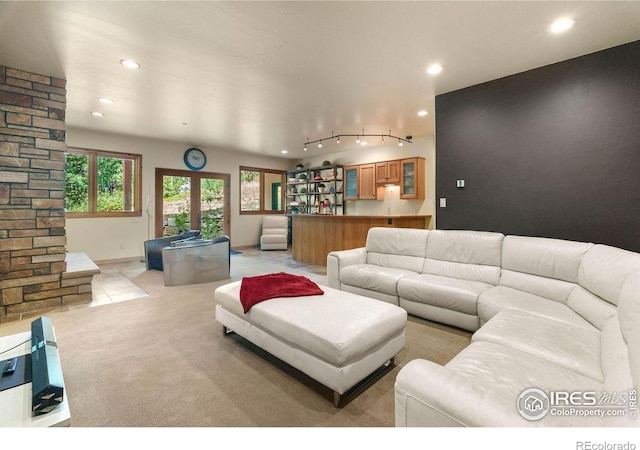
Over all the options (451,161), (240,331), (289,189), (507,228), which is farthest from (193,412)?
(289,189)

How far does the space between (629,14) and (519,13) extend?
35.4 inches

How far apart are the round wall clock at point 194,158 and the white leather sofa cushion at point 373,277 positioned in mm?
5286

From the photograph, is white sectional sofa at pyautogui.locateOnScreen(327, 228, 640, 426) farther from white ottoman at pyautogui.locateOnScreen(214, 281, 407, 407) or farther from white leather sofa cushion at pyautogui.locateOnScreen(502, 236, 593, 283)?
white ottoman at pyautogui.locateOnScreen(214, 281, 407, 407)

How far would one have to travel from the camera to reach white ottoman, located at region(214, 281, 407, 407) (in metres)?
1.69

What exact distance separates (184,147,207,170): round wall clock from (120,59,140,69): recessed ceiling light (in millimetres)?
4010

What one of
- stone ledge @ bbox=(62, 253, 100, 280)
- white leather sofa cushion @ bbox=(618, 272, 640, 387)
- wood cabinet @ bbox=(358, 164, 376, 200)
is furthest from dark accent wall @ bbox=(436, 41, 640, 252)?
stone ledge @ bbox=(62, 253, 100, 280)

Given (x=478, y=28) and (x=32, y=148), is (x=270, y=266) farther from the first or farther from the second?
(x=478, y=28)

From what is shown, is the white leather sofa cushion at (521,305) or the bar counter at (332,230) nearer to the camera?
the white leather sofa cushion at (521,305)

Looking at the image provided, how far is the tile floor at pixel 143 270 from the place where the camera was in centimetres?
397

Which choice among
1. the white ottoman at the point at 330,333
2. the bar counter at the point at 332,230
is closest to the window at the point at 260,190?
the bar counter at the point at 332,230

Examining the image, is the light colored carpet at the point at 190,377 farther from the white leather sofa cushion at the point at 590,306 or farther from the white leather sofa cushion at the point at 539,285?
the white leather sofa cushion at the point at 590,306

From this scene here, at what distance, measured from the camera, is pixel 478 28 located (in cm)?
247

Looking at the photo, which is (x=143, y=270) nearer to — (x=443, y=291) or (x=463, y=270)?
(x=443, y=291)
